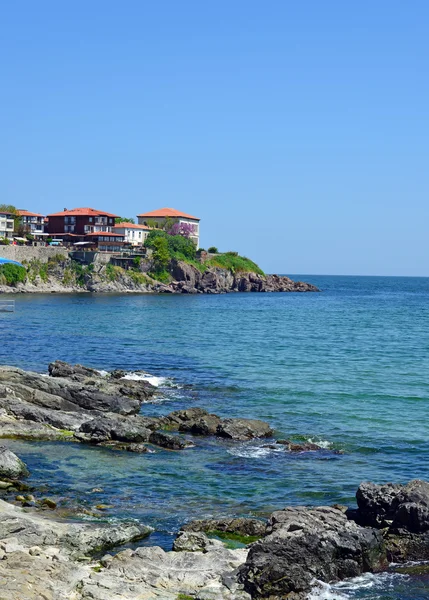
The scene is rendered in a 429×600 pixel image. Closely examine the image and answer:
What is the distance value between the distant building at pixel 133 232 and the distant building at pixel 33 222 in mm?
17559

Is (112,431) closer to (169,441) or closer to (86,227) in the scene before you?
(169,441)

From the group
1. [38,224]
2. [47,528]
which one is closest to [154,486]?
[47,528]

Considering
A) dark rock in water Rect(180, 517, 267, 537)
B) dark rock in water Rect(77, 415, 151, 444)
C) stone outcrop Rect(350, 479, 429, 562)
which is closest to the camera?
stone outcrop Rect(350, 479, 429, 562)

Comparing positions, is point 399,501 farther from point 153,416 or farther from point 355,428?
point 153,416

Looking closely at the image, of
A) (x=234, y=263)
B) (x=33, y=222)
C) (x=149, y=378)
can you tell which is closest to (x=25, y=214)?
(x=33, y=222)

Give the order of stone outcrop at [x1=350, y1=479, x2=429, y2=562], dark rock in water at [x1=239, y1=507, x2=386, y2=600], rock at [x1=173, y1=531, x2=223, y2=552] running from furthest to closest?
stone outcrop at [x1=350, y1=479, x2=429, y2=562], rock at [x1=173, y1=531, x2=223, y2=552], dark rock in water at [x1=239, y1=507, x2=386, y2=600]

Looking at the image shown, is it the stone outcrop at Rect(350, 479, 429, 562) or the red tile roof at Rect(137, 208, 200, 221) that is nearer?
the stone outcrop at Rect(350, 479, 429, 562)

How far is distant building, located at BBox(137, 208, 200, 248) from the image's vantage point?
190 meters

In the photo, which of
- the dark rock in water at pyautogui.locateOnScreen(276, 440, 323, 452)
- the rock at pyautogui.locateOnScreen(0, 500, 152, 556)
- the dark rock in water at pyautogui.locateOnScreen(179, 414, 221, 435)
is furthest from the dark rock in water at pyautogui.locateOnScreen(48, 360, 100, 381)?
the rock at pyautogui.locateOnScreen(0, 500, 152, 556)

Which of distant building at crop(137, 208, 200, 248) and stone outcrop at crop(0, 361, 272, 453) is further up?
distant building at crop(137, 208, 200, 248)

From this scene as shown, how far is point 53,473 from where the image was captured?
26.2 m

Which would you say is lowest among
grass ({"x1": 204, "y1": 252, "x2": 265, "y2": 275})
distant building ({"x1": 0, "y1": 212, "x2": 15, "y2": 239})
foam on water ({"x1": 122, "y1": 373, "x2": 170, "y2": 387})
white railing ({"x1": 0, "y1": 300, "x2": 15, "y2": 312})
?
foam on water ({"x1": 122, "y1": 373, "x2": 170, "y2": 387})

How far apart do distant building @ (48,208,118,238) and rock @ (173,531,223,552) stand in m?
148

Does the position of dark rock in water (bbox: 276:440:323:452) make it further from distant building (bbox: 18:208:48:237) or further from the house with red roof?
distant building (bbox: 18:208:48:237)
